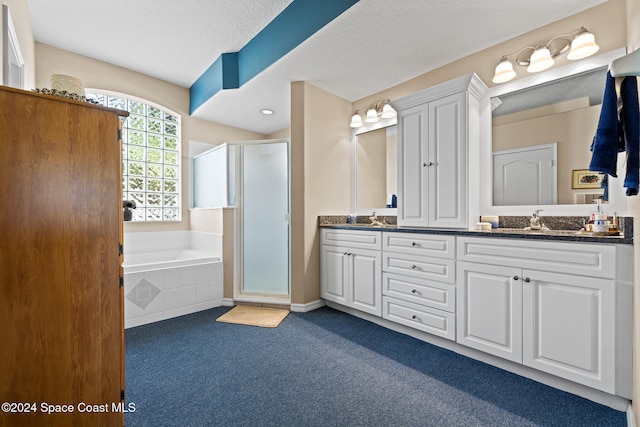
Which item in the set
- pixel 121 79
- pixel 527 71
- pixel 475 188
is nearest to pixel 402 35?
pixel 527 71

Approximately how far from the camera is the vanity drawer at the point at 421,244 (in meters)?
2.06

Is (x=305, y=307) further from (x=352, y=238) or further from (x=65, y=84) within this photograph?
(x=65, y=84)

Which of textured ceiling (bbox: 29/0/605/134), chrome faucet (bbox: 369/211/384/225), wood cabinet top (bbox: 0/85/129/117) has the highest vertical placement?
textured ceiling (bbox: 29/0/605/134)

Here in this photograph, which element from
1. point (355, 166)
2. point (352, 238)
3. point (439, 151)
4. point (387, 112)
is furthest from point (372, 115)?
point (352, 238)

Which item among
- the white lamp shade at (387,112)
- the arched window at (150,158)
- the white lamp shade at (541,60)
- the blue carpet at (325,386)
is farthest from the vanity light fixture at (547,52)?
the arched window at (150,158)

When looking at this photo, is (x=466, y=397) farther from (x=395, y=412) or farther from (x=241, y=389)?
(x=241, y=389)

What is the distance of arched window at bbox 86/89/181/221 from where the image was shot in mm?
3564

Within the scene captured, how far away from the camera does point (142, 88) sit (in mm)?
3549

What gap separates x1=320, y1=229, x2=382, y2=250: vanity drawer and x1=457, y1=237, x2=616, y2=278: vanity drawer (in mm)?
754

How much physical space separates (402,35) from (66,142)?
7.72ft

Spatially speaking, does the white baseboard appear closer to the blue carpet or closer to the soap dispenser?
the blue carpet

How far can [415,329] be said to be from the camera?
232cm

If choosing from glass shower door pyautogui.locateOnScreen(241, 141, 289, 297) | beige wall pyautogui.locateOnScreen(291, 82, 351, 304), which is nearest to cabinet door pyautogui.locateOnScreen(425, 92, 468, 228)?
beige wall pyautogui.locateOnScreen(291, 82, 351, 304)

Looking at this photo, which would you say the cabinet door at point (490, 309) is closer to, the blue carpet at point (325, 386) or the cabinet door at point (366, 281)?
the blue carpet at point (325, 386)
